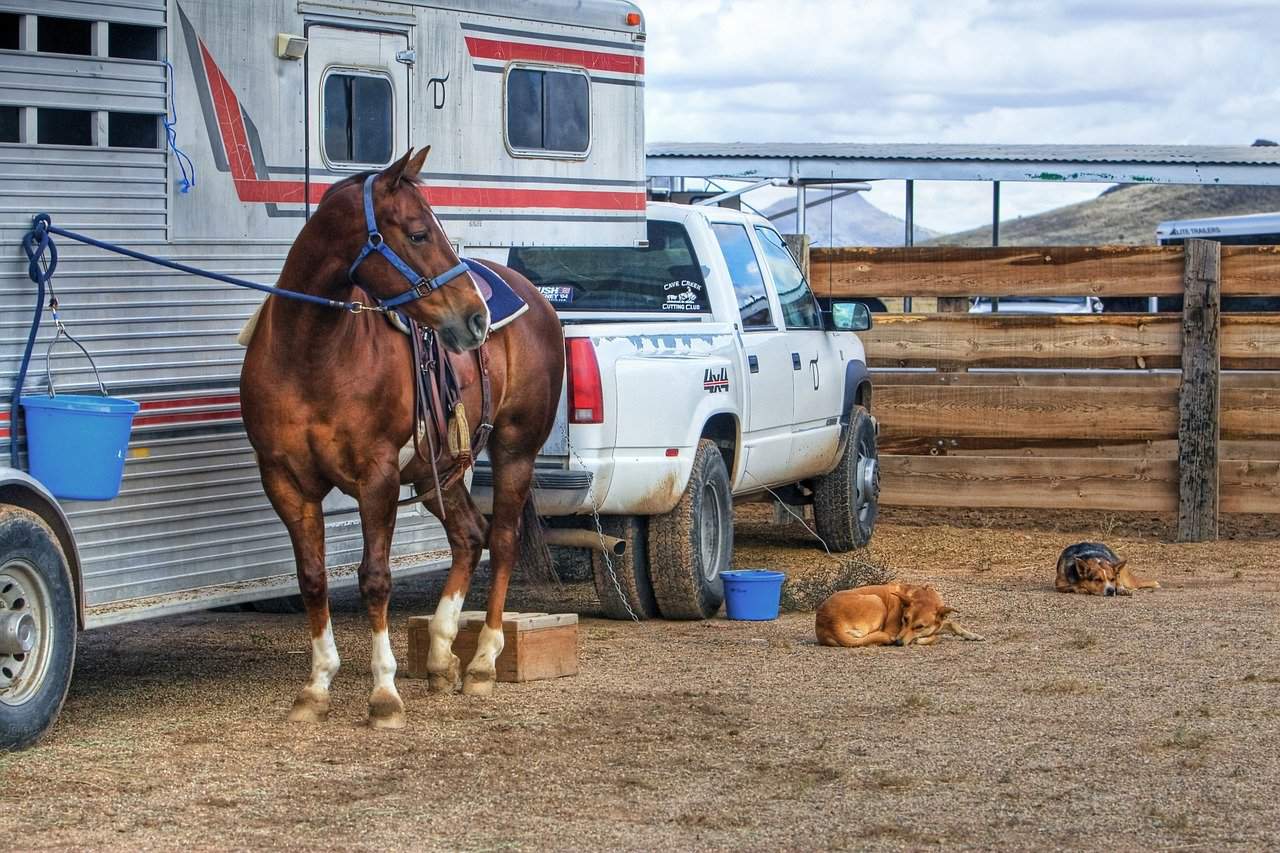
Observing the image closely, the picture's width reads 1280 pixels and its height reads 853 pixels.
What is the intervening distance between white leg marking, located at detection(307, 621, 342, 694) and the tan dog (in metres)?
2.61

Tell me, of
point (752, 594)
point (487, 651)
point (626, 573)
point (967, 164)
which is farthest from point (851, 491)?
point (967, 164)

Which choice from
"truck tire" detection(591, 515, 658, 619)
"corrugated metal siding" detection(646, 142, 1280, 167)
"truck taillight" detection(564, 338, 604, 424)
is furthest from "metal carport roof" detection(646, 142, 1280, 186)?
"truck taillight" detection(564, 338, 604, 424)

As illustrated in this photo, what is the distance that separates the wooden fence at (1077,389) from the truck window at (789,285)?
2220 millimetres

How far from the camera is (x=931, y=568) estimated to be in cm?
1122

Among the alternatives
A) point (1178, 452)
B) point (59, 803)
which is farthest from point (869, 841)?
point (1178, 452)

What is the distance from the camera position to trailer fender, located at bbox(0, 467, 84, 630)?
5.96 metres

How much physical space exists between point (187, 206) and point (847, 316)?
5031 millimetres

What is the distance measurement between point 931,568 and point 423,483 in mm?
4991

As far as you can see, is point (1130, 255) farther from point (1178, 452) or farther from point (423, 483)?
point (423, 483)

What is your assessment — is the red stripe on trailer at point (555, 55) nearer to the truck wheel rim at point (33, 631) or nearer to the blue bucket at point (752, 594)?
the blue bucket at point (752, 594)

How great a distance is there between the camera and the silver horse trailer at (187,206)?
6164 millimetres

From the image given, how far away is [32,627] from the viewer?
6023mm

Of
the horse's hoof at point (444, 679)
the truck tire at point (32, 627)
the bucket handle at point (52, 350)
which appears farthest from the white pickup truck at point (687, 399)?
the truck tire at point (32, 627)

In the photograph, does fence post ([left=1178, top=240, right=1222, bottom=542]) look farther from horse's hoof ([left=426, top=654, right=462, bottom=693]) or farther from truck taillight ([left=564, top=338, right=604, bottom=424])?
horse's hoof ([left=426, top=654, right=462, bottom=693])
